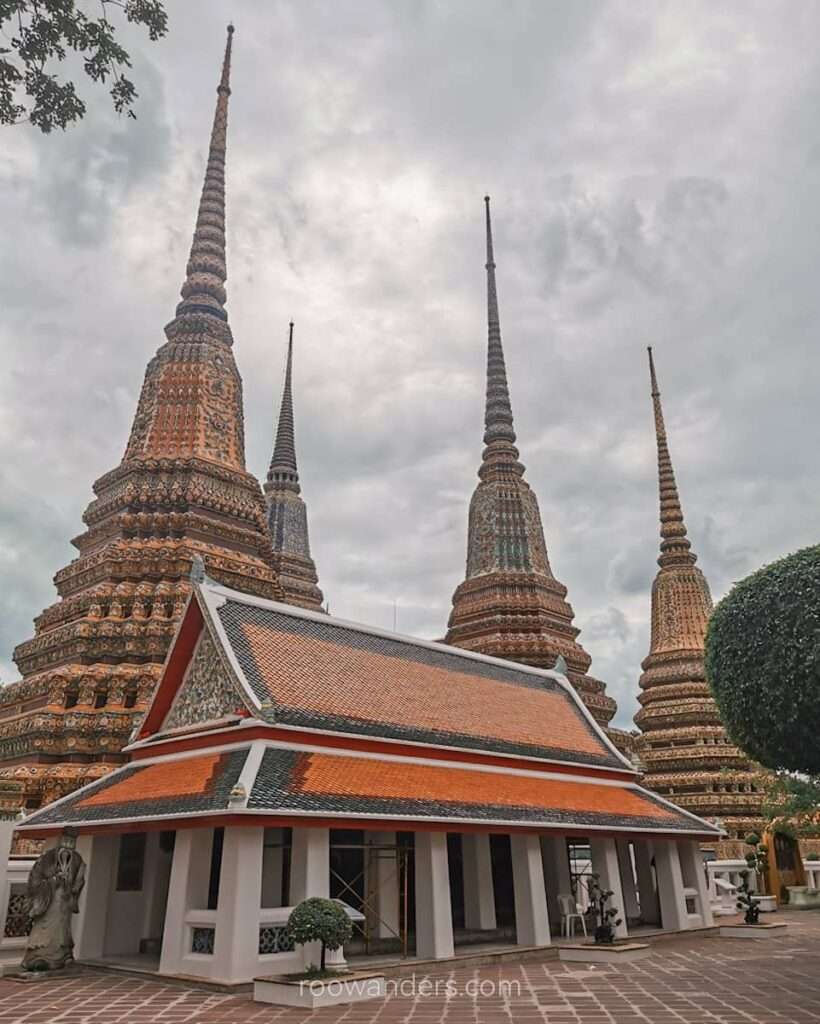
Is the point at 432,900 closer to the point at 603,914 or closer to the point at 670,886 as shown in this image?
the point at 603,914

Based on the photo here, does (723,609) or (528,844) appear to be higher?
(723,609)

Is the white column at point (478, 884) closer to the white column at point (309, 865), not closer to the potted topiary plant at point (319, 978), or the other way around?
the white column at point (309, 865)

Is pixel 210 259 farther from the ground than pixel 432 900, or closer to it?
farther from the ground

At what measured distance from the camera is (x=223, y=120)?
3359 centimetres

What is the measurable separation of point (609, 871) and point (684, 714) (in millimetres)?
17136

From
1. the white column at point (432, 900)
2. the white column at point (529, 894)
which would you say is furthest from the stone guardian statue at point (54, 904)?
the white column at point (529, 894)

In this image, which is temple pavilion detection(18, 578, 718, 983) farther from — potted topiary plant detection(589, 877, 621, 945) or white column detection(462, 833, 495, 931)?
potted topiary plant detection(589, 877, 621, 945)

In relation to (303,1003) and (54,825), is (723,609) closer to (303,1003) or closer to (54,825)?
(303,1003)

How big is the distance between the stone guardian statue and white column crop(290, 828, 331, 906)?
3.49 metres

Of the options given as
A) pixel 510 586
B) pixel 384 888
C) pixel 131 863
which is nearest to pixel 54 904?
pixel 131 863

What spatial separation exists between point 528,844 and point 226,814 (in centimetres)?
634

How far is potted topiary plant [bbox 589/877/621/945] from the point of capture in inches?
612

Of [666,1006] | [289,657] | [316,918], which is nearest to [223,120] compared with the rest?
[289,657]

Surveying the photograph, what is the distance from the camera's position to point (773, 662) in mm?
15016
